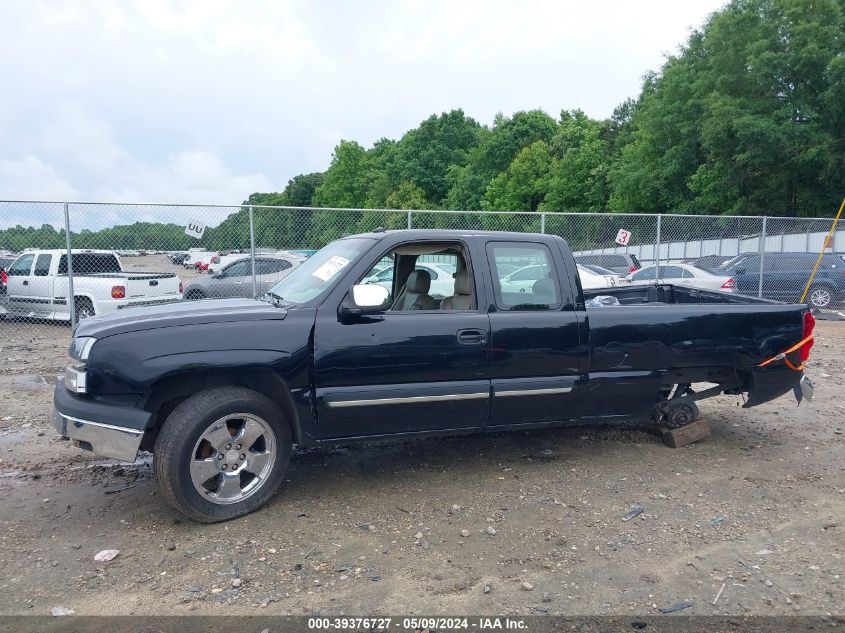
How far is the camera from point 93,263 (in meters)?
12.2

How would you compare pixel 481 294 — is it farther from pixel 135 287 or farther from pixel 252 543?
pixel 135 287

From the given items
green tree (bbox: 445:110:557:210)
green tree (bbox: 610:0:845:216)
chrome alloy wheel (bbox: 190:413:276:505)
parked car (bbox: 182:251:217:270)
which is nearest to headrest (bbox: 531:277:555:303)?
chrome alloy wheel (bbox: 190:413:276:505)

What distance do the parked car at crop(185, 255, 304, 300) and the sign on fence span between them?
136 cm

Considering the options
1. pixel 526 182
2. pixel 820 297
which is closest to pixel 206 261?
pixel 820 297

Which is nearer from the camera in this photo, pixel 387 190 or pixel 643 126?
pixel 643 126

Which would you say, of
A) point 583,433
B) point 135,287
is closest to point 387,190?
point 135,287

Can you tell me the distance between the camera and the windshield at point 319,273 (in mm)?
4688

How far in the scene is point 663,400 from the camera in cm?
582

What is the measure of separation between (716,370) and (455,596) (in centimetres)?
327

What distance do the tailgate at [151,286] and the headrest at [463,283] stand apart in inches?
373

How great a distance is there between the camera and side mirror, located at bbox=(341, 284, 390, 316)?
14.2ft

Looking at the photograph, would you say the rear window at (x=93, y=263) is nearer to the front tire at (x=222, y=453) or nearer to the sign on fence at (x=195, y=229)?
the sign on fence at (x=195, y=229)

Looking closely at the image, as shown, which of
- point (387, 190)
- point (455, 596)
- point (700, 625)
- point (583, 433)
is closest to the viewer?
point (700, 625)

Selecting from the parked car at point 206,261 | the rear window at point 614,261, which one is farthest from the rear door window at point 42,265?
the rear window at point 614,261
